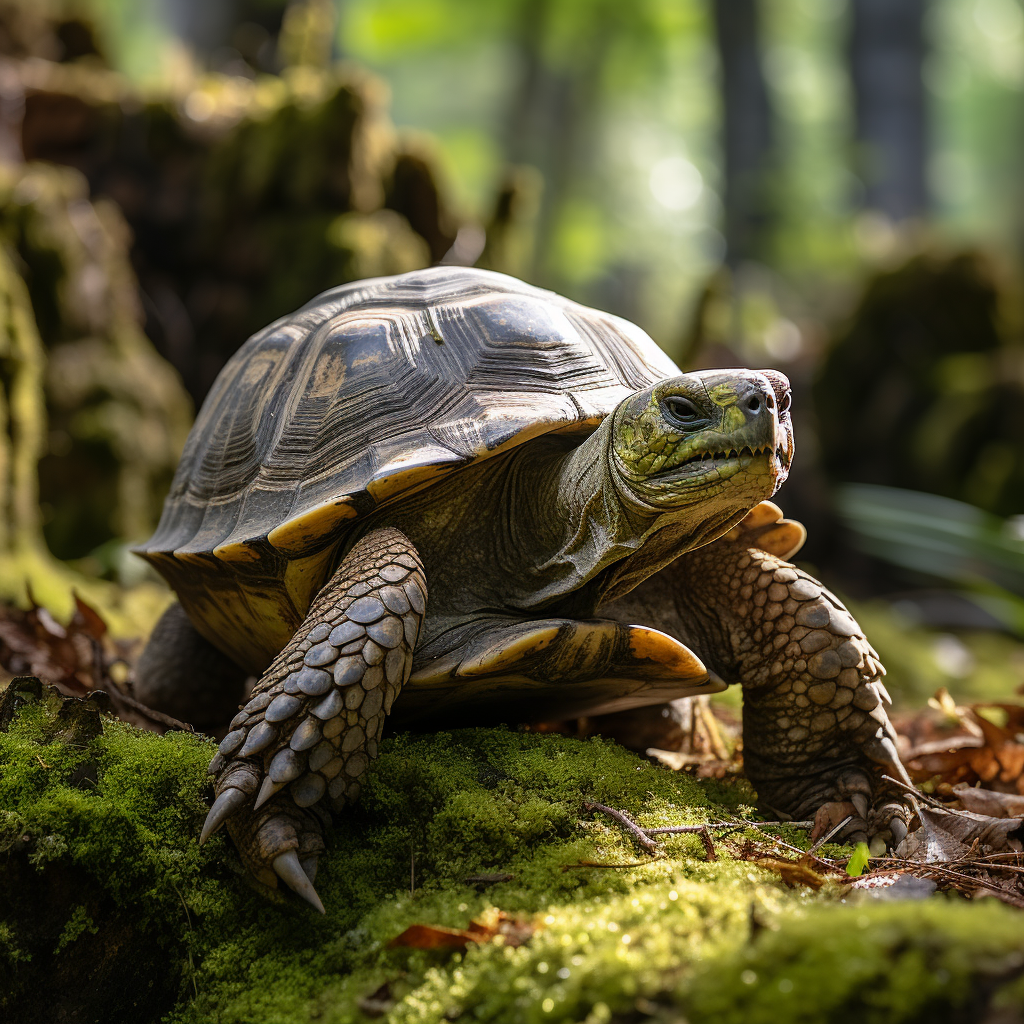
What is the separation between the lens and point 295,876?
1849mm

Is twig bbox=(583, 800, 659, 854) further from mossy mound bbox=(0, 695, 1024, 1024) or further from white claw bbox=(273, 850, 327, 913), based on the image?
white claw bbox=(273, 850, 327, 913)

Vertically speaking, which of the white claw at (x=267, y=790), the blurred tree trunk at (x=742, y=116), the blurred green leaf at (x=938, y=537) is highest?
the blurred tree trunk at (x=742, y=116)

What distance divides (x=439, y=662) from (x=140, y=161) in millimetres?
7271

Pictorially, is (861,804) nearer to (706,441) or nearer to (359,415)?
(706,441)

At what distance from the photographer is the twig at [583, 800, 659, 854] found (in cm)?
196

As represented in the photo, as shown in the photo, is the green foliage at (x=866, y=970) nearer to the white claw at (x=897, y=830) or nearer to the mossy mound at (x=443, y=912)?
the mossy mound at (x=443, y=912)

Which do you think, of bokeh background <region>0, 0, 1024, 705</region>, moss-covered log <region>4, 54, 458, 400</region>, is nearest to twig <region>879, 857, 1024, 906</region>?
bokeh background <region>0, 0, 1024, 705</region>

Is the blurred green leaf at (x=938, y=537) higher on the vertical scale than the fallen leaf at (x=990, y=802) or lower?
lower

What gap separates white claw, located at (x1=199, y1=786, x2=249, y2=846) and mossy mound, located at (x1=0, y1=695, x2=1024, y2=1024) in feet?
0.40

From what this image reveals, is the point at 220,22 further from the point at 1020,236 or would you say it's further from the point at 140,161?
the point at 1020,236

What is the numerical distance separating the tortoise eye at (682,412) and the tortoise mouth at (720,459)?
8 centimetres

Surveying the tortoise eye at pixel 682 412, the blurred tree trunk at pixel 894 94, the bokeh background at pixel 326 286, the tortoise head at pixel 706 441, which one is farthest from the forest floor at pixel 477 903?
the blurred tree trunk at pixel 894 94

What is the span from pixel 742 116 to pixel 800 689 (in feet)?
53.4

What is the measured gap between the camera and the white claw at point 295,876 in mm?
1845
